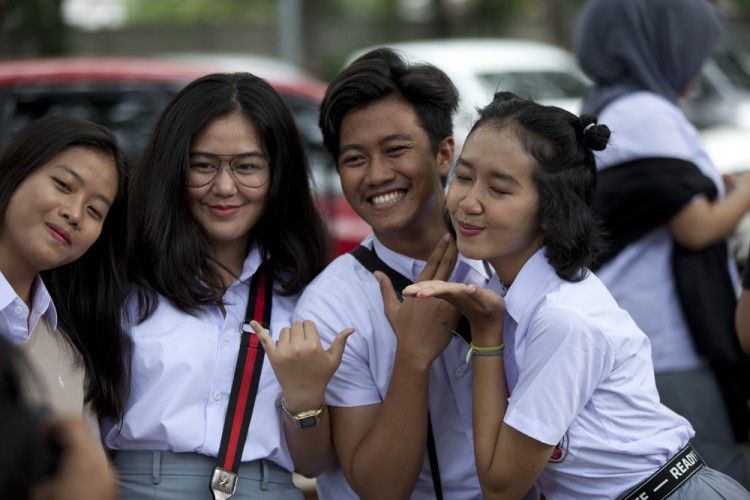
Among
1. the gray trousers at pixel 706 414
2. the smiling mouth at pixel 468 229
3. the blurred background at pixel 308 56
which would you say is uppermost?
the smiling mouth at pixel 468 229

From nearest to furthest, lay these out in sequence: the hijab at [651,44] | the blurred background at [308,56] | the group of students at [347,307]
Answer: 1. the group of students at [347,307]
2. the hijab at [651,44]
3. the blurred background at [308,56]

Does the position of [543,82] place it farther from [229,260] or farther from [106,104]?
[229,260]

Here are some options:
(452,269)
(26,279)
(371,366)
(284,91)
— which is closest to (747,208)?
(452,269)

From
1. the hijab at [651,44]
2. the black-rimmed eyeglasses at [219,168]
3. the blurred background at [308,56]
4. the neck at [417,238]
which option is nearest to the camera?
the black-rimmed eyeglasses at [219,168]

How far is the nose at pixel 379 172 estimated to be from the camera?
105 inches

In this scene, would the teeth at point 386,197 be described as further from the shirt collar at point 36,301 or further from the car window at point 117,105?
the car window at point 117,105

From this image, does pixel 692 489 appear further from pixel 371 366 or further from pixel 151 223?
pixel 151 223

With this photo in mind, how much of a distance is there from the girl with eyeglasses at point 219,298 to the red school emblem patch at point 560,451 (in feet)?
1.69

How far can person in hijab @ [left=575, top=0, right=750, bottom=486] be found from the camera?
9.77 feet

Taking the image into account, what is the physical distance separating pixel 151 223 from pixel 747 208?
164 centimetres

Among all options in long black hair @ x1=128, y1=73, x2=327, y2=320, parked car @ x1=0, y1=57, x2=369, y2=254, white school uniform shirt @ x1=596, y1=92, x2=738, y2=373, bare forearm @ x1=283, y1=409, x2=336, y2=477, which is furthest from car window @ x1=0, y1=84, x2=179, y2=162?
bare forearm @ x1=283, y1=409, x2=336, y2=477

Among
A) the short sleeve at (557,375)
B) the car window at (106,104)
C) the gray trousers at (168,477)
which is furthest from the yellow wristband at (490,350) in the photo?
the car window at (106,104)

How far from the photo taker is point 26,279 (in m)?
2.38

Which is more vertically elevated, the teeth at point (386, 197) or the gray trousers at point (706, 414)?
the teeth at point (386, 197)
